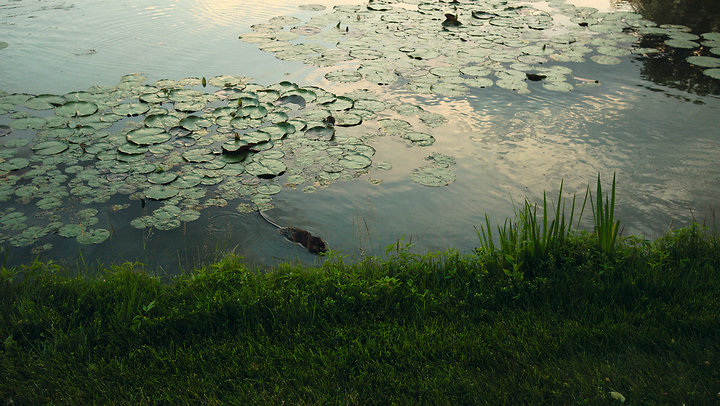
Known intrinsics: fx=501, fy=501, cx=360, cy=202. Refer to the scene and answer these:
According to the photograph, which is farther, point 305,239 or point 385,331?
point 305,239

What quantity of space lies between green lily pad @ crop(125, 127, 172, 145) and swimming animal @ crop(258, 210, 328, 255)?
1.68 metres

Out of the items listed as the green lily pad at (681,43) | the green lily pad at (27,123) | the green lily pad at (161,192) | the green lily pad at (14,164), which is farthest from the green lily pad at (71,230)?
the green lily pad at (681,43)

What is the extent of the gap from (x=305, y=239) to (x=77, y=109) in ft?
10.3

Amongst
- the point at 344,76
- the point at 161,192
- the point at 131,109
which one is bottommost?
the point at 161,192

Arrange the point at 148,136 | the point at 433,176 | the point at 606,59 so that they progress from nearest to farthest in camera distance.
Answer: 1. the point at 433,176
2. the point at 148,136
3. the point at 606,59

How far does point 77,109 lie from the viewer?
5.09 meters

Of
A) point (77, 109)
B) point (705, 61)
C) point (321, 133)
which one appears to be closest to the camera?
point (321, 133)

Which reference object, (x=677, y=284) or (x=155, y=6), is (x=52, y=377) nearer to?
(x=677, y=284)

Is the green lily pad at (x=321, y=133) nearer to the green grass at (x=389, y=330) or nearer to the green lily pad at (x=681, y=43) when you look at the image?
the green grass at (x=389, y=330)

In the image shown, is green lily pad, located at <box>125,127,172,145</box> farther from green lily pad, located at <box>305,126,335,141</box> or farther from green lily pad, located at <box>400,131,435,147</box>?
green lily pad, located at <box>400,131,435,147</box>

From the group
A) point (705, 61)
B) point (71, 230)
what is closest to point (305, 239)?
point (71, 230)

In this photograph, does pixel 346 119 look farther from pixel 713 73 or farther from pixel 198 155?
pixel 713 73

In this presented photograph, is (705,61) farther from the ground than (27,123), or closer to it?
farther from the ground

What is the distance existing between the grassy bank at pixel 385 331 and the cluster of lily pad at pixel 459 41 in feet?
11.0
